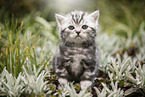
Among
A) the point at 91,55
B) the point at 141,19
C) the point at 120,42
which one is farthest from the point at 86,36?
the point at 141,19

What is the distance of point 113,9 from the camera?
5.75m

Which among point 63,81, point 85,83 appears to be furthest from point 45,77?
point 85,83

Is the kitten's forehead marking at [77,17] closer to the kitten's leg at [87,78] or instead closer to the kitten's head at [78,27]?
the kitten's head at [78,27]

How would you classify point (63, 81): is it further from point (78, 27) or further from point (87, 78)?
point (78, 27)

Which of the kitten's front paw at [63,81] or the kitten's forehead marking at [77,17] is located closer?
the kitten's forehead marking at [77,17]

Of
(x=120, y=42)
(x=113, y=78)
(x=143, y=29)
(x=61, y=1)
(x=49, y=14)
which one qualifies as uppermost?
(x=61, y=1)

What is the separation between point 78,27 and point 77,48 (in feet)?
0.79

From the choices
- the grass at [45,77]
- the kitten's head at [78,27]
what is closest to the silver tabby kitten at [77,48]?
the kitten's head at [78,27]

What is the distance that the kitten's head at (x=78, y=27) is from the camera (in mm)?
1443

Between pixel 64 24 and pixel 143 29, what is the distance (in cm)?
292

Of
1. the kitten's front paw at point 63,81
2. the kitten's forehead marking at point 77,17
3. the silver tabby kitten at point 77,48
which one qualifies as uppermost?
the kitten's forehead marking at point 77,17

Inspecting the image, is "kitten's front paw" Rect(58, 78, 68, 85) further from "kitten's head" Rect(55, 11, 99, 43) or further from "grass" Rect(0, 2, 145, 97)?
"kitten's head" Rect(55, 11, 99, 43)

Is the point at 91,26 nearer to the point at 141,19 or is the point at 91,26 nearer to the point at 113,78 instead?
the point at 113,78

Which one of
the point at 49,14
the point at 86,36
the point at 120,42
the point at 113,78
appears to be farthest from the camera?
the point at 49,14
